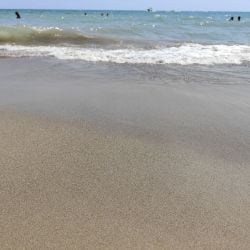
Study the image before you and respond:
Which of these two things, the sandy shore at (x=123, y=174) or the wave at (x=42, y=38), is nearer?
the sandy shore at (x=123, y=174)

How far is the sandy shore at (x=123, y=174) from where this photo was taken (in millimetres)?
2383

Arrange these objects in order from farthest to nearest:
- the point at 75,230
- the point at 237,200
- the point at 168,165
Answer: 1. the point at 168,165
2. the point at 237,200
3. the point at 75,230

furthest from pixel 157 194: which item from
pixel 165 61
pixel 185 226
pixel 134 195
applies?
pixel 165 61

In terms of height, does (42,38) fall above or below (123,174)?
below

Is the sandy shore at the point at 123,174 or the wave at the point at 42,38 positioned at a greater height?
the sandy shore at the point at 123,174

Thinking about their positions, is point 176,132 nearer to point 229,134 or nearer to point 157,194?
point 229,134

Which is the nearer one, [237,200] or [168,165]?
[237,200]

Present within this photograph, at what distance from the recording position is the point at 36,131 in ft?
13.1

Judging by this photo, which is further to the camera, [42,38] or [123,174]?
[42,38]

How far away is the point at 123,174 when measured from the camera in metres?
3.11

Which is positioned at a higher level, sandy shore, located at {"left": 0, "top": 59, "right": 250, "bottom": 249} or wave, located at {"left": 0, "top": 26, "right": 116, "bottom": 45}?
sandy shore, located at {"left": 0, "top": 59, "right": 250, "bottom": 249}

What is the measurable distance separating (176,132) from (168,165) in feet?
2.82

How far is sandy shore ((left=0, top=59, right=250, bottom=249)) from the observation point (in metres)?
2.38

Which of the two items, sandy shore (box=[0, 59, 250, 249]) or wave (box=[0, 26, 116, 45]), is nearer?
sandy shore (box=[0, 59, 250, 249])
